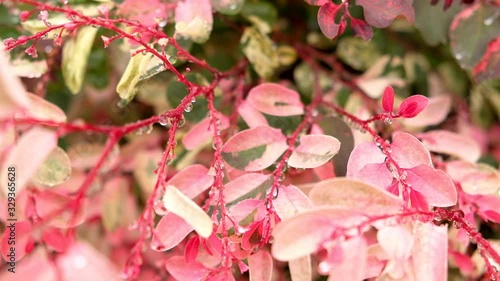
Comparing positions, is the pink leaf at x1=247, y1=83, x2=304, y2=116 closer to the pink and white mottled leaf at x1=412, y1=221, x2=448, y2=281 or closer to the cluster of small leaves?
the cluster of small leaves

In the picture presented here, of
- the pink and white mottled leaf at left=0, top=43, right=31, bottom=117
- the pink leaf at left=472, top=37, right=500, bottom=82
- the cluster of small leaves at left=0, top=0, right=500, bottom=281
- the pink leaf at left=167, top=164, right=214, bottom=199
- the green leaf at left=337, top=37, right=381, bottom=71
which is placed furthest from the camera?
the green leaf at left=337, top=37, right=381, bottom=71

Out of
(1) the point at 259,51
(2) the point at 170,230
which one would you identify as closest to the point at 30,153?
(2) the point at 170,230

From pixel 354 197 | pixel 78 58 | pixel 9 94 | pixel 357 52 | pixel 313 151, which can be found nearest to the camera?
pixel 9 94

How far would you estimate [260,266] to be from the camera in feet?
1.73

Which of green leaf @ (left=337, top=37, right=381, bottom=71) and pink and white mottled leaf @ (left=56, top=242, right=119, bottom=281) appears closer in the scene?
pink and white mottled leaf @ (left=56, top=242, right=119, bottom=281)

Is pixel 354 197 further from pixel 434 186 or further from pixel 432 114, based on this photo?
pixel 432 114

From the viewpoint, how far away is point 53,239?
0.54 meters

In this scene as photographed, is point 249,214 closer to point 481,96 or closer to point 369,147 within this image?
point 369,147

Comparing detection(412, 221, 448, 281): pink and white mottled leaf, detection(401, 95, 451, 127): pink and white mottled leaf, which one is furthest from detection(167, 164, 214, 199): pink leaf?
detection(401, 95, 451, 127): pink and white mottled leaf

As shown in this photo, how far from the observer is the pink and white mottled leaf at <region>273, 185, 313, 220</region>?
1.67 ft

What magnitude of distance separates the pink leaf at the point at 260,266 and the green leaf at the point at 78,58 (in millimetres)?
331

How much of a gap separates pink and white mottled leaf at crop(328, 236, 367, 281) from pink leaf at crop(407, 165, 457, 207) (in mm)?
126

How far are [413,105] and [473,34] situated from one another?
9.1 inches

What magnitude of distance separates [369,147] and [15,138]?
370 millimetres
